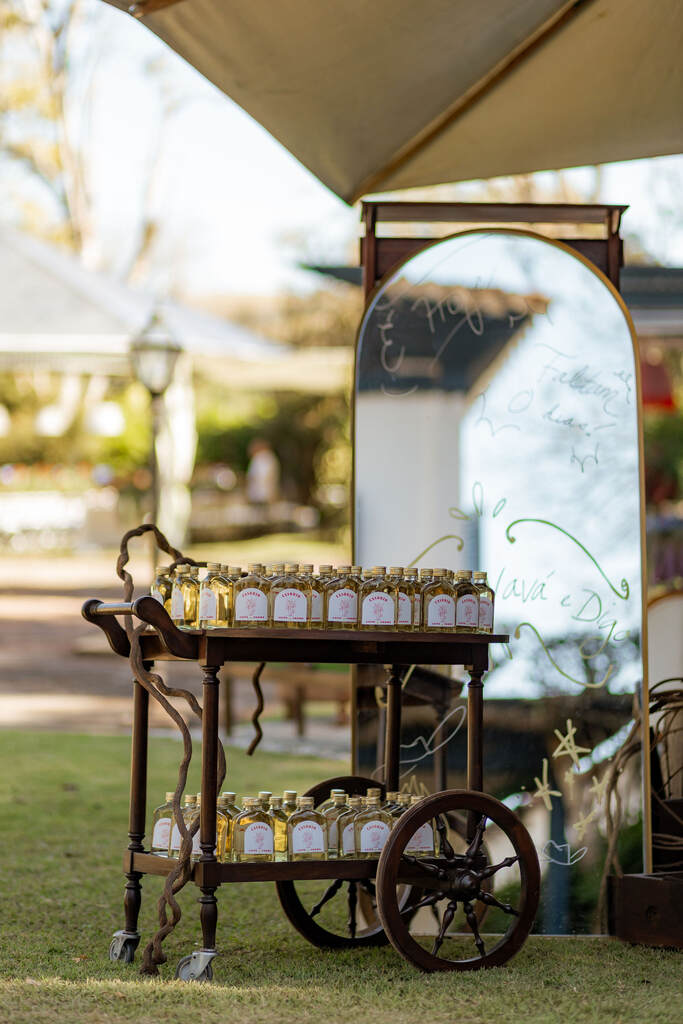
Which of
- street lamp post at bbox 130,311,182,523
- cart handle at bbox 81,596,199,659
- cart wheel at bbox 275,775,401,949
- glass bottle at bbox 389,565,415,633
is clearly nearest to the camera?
cart handle at bbox 81,596,199,659

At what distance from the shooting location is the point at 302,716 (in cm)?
823

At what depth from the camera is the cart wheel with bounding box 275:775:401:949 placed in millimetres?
3705

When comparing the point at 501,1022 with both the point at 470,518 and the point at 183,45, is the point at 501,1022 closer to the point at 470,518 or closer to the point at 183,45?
the point at 470,518

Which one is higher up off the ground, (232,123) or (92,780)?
(232,123)

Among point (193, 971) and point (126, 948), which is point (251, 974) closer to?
point (193, 971)

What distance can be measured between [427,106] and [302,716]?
4.74 m

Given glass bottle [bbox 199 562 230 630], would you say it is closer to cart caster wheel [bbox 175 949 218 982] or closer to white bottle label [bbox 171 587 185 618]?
white bottle label [bbox 171 587 185 618]

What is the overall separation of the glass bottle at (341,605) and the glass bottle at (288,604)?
0.06 m

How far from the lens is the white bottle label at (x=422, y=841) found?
3.45m

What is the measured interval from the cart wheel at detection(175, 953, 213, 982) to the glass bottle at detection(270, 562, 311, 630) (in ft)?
2.57

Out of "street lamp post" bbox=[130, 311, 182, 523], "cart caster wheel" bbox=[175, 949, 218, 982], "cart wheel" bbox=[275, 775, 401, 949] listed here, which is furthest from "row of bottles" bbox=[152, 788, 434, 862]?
"street lamp post" bbox=[130, 311, 182, 523]

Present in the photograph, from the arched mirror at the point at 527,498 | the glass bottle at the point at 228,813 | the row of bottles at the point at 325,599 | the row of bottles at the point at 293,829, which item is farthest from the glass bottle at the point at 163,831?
the arched mirror at the point at 527,498

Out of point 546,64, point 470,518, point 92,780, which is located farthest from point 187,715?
point 546,64

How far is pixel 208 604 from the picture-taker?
10.9ft
